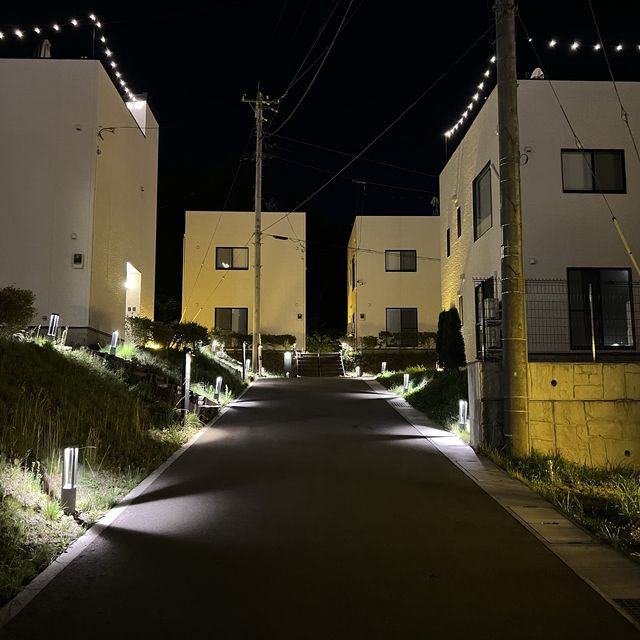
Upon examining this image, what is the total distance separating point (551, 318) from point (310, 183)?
37.1 m

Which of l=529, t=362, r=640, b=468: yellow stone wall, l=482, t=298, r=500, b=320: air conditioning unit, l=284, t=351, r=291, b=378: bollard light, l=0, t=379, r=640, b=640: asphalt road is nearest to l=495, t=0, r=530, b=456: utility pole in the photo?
l=529, t=362, r=640, b=468: yellow stone wall

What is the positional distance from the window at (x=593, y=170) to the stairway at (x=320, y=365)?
559 inches

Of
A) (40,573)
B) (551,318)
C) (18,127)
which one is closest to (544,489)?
(40,573)

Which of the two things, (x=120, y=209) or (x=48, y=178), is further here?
(x=120, y=209)

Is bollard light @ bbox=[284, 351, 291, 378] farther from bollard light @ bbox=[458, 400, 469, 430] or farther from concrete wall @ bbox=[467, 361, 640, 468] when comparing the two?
concrete wall @ bbox=[467, 361, 640, 468]

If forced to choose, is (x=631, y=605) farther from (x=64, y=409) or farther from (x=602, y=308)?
(x=602, y=308)

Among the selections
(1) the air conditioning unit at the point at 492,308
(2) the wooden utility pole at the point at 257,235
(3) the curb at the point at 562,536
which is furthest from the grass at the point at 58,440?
(2) the wooden utility pole at the point at 257,235

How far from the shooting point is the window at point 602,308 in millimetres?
15250

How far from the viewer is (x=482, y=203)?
57.2 ft

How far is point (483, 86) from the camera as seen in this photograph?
1712 centimetres

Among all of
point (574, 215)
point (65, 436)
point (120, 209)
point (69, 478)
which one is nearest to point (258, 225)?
point (120, 209)

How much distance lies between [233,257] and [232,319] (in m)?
2.96

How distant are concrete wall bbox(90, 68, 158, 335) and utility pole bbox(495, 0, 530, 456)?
10.5 m

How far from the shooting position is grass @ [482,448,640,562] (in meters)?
6.26
